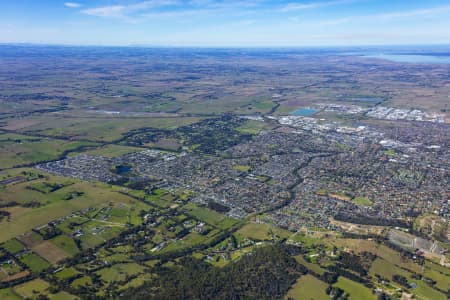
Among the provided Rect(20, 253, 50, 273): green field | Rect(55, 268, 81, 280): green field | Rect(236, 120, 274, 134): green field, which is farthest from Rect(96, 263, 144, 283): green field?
Rect(236, 120, 274, 134): green field

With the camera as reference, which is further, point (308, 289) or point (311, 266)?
point (311, 266)

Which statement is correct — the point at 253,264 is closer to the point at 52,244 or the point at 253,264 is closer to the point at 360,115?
the point at 52,244

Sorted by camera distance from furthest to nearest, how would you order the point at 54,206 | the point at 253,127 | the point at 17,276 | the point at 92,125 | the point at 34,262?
the point at 92,125 → the point at 253,127 → the point at 54,206 → the point at 34,262 → the point at 17,276

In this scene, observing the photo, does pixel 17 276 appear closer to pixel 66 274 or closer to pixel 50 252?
pixel 66 274

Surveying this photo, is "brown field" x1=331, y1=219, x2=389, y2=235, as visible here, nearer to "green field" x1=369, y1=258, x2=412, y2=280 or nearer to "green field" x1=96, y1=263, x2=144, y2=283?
"green field" x1=369, y1=258, x2=412, y2=280

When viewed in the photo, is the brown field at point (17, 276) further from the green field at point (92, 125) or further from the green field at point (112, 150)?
the green field at point (92, 125)

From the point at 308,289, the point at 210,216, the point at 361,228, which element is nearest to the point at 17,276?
the point at 210,216

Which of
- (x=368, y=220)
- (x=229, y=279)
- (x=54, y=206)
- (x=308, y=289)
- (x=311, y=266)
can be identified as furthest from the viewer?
(x=54, y=206)

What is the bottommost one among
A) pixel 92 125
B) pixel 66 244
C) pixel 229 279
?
pixel 229 279

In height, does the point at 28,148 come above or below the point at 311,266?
above

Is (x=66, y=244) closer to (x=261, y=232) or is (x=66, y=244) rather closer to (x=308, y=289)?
(x=261, y=232)
